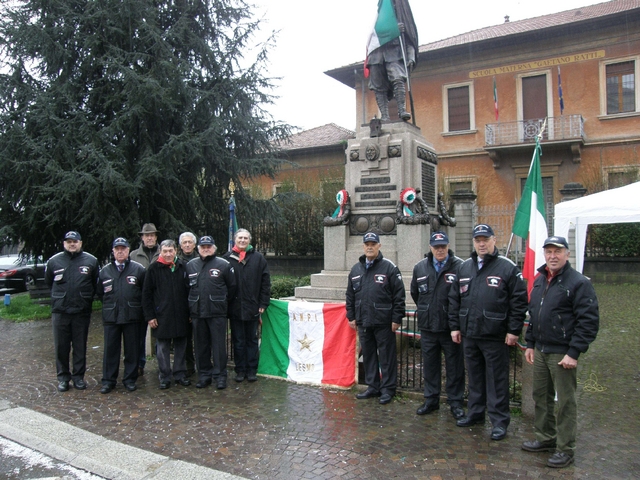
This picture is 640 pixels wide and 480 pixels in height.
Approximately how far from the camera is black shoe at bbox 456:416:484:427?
195 inches

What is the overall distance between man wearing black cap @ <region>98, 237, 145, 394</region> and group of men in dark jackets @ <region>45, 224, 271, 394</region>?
0.5 inches

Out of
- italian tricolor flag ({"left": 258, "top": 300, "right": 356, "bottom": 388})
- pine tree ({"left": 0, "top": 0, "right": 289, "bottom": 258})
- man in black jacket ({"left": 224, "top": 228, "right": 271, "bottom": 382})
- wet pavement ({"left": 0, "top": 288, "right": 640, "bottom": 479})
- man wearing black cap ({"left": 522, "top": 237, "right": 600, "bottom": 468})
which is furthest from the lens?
pine tree ({"left": 0, "top": 0, "right": 289, "bottom": 258})

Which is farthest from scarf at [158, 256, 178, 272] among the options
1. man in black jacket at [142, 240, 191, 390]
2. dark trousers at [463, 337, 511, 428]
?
dark trousers at [463, 337, 511, 428]

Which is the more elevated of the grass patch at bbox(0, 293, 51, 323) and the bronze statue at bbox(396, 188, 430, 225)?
the bronze statue at bbox(396, 188, 430, 225)

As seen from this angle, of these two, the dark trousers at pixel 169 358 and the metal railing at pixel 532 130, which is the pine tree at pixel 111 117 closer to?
the dark trousers at pixel 169 358

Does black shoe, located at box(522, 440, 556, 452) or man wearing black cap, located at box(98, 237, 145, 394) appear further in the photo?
man wearing black cap, located at box(98, 237, 145, 394)

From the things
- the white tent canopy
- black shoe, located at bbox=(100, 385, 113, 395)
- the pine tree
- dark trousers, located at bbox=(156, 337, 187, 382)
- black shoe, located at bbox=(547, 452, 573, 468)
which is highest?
the pine tree

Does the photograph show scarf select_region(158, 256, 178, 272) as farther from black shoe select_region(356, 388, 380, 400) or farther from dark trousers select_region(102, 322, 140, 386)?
black shoe select_region(356, 388, 380, 400)

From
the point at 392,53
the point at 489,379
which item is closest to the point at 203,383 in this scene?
the point at 489,379

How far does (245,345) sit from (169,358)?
37.0 inches

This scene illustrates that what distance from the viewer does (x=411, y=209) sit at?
8.77 metres

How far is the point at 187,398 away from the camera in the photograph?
19.8ft

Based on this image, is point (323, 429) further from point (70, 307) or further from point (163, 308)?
point (70, 307)

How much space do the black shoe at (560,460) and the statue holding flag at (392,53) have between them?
257 inches
